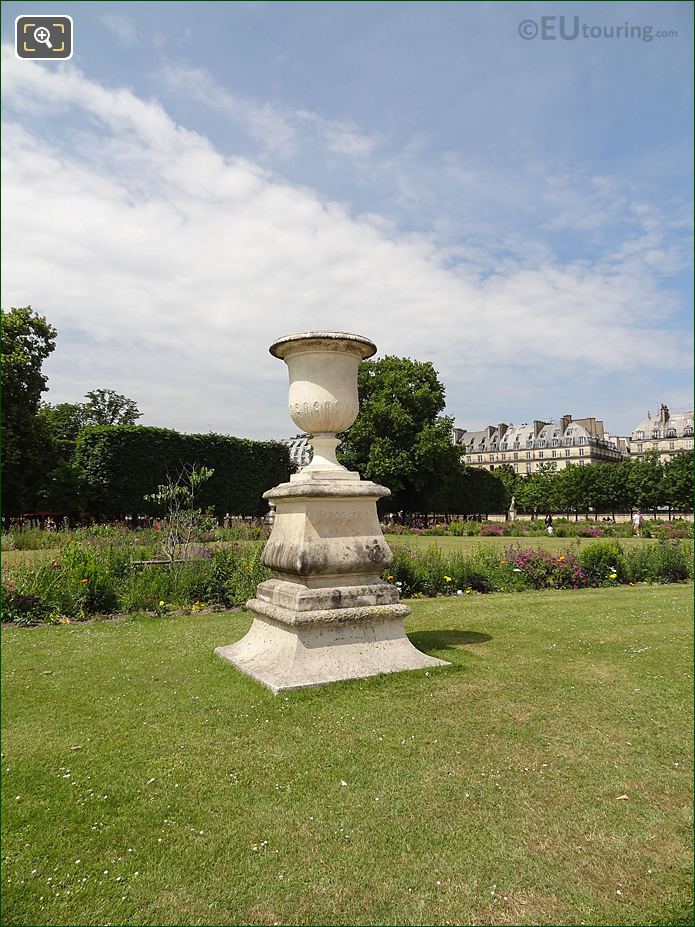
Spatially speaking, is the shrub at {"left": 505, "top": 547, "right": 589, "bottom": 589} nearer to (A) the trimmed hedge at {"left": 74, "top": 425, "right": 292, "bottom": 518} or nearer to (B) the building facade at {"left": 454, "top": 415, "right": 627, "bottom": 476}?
(A) the trimmed hedge at {"left": 74, "top": 425, "right": 292, "bottom": 518}

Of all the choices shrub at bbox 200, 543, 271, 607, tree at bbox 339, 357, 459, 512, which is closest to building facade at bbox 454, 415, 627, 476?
tree at bbox 339, 357, 459, 512

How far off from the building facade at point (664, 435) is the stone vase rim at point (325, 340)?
9149cm

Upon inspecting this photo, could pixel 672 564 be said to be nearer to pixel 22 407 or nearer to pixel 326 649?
pixel 326 649

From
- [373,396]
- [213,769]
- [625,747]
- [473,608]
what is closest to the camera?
[213,769]

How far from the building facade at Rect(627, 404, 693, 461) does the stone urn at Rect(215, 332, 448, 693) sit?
301 ft

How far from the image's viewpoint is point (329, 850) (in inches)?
98.3

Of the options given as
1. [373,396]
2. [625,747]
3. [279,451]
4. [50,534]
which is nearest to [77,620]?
[625,747]

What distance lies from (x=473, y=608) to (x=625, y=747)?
5.02 m

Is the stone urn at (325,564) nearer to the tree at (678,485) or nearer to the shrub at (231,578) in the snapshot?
the shrub at (231,578)

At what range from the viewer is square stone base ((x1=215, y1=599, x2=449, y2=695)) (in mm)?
4785

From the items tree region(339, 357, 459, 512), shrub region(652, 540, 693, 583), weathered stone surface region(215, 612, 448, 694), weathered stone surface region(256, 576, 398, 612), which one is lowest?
→ shrub region(652, 540, 693, 583)

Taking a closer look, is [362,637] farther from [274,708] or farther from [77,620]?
[77,620]

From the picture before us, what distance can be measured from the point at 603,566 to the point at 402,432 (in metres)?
24.6

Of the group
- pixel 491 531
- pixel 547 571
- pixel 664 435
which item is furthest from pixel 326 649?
pixel 664 435
